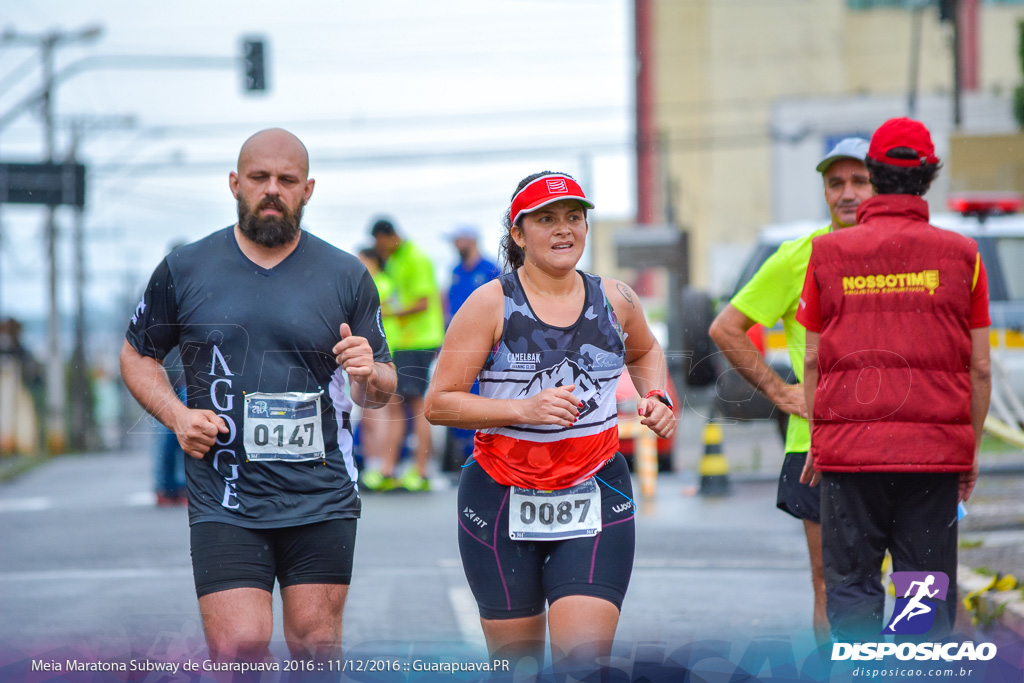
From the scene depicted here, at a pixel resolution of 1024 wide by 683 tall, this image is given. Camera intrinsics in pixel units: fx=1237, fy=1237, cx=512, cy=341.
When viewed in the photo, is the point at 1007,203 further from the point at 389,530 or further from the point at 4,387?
the point at 4,387

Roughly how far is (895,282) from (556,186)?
1.12 m

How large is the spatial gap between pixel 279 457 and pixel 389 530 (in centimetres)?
525

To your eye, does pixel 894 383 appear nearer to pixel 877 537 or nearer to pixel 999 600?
pixel 877 537

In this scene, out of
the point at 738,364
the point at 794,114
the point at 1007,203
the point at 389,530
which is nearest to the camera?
the point at 738,364

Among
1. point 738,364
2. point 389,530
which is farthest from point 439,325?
point 738,364

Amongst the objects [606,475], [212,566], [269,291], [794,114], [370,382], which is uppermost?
[794,114]

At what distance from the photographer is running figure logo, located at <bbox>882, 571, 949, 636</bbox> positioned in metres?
3.94

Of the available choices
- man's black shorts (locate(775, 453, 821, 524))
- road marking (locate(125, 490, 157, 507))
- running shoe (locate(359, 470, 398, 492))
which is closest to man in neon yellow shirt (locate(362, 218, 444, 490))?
running shoe (locate(359, 470, 398, 492))

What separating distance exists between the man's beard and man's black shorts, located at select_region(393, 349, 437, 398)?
1003 mm

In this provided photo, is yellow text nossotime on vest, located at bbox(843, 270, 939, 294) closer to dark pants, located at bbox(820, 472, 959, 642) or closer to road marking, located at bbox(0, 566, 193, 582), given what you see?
dark pants, located at bbox(820, 472, 959, 642)

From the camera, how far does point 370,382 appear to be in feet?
12.9

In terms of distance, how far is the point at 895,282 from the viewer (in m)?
3.89

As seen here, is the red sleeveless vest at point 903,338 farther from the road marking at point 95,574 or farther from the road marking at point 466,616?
the road marking at point 95,574

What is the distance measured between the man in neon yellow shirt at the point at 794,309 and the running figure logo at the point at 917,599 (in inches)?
33.7
